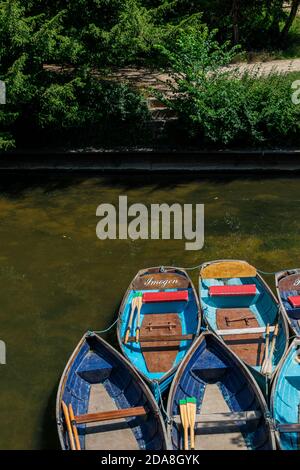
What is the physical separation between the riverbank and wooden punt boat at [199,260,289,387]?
9.13 meters

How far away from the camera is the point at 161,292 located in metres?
16.2

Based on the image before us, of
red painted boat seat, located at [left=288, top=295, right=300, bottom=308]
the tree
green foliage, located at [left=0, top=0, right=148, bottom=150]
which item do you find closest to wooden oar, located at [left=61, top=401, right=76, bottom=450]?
red painted boat seat, located at [left=288, top=295, right=300, bottom=308]

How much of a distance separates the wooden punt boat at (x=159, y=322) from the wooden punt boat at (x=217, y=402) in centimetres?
42

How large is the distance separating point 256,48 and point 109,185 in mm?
15218

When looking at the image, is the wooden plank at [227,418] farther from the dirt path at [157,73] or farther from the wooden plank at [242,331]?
the dirt path at [157,73]

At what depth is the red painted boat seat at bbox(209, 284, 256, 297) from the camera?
1605cm

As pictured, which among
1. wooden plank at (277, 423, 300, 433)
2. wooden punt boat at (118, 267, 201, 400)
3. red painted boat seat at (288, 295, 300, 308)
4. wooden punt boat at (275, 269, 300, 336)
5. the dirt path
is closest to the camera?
wooden plank at (277, 423, 300, 433)

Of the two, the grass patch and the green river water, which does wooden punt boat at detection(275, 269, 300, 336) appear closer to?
the green river water

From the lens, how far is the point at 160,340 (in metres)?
14.4

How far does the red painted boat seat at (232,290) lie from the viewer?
16.0 m

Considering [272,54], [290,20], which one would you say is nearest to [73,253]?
[272,54]

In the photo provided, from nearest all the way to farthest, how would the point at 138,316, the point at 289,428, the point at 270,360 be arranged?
the point at 289,428 → the point at 270,360 → the point at 138,316

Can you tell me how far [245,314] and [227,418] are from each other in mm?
4233

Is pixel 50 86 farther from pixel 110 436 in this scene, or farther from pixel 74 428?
pixel 110 436
